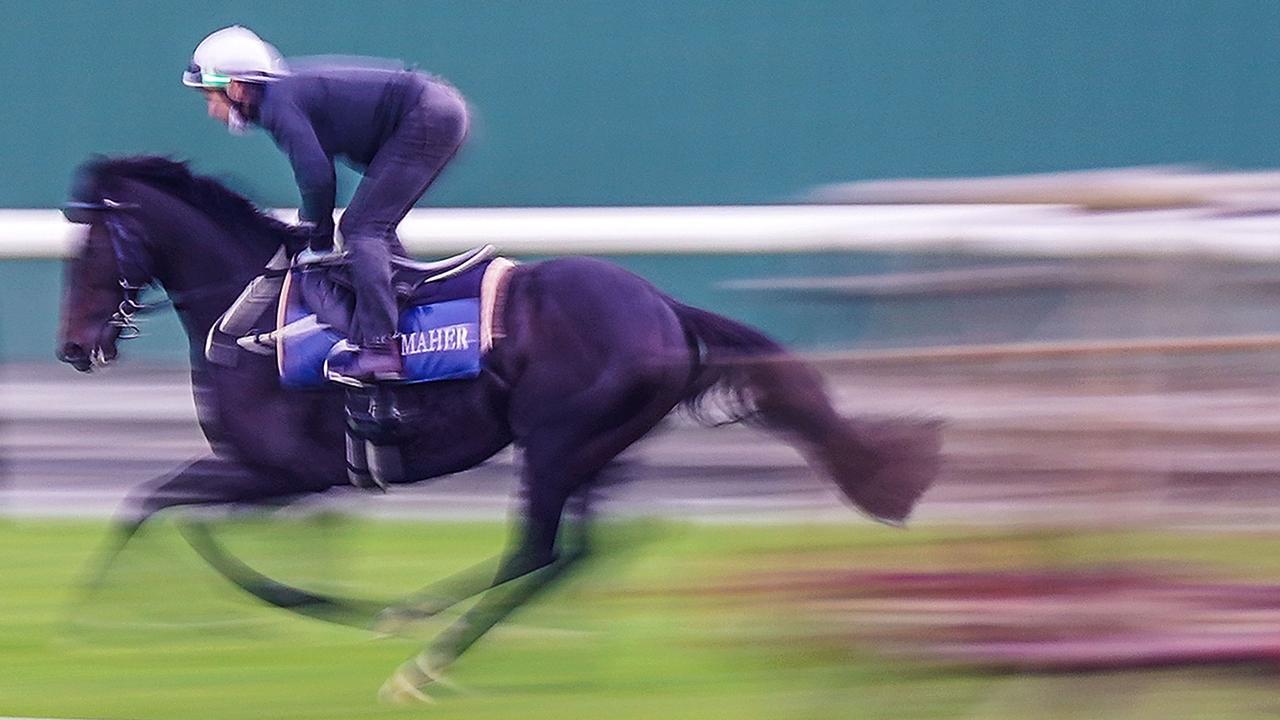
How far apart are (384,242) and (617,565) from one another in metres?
1.09

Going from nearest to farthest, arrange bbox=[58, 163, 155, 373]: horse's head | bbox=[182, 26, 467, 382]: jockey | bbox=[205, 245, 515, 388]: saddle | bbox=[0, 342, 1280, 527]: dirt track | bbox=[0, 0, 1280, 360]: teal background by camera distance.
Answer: bbox=[0, 342, 1280, 527]: dirt track
bbox=[182, 26, 467, 382]: jockey
bbox=[205, 245, 515, 388]: saddle
bbox=[58, 163, 155, 373]: horse's head
bbox=[0, 0, 1280, 360]: teal background

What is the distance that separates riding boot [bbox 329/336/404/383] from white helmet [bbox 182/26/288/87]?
0.70 m

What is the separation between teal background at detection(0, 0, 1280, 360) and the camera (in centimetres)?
792

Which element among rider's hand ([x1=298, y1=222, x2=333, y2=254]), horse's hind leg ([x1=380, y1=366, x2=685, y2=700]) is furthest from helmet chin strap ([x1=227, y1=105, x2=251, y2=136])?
horse's hind leg ([x1=380, y1=366, x2=685, y2=700])

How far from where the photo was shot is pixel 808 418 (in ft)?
17.3

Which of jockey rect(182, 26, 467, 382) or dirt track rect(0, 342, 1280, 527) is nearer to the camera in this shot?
dirt track rect(0, 342, 1280, 527)

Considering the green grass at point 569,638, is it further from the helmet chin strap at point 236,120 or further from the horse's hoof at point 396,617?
the helmet chin strap at point 236,120

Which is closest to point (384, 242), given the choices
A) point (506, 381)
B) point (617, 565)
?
point (506, 381)

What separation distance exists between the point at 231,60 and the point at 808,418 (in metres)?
1.65

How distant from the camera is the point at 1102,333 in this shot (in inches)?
169

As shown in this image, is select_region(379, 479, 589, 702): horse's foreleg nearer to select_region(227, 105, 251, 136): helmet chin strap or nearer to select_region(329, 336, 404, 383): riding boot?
select_region(329, 336, 404, 383): riding boot

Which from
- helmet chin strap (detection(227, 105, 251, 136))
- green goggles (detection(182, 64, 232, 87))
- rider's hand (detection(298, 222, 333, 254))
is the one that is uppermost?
green goggles (detection(182, 64, 232, 87))

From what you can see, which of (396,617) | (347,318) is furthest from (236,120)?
(396,617)

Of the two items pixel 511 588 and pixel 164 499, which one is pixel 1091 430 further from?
pixel 164 499
